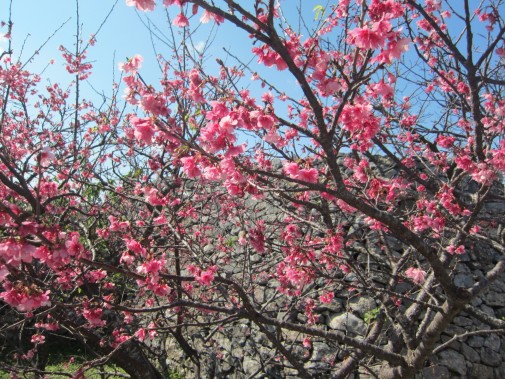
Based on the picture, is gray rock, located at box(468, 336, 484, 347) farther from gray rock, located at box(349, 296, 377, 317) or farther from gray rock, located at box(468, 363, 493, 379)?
gray rock, located at box(349, 296, 377, 317)

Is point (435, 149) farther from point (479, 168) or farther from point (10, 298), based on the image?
point (10, 298)

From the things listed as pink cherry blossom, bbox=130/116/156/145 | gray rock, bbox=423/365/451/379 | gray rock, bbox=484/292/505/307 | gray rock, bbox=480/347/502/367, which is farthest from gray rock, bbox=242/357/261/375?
pink cherry blossom, bbox=130/116/156/145

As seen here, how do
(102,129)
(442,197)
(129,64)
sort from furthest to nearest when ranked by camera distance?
(102,129)
(442,197)
(129,64)

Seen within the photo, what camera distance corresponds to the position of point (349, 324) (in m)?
4.79

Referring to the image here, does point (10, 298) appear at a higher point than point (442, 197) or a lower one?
lower

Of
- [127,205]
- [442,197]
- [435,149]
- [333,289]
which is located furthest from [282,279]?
[127,205]

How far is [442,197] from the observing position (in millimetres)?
3295

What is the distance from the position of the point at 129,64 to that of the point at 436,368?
446cm

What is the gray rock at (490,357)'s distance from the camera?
4.57m

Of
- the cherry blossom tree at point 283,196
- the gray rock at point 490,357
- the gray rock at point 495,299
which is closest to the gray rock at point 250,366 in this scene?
the cherry blossom tree at point 283,196

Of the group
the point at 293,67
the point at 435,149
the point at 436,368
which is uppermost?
the point at 435,149

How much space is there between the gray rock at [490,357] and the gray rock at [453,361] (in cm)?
31

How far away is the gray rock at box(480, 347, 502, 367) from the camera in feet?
15.0

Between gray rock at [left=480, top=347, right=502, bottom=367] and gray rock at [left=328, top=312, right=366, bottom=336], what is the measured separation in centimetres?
143
